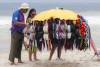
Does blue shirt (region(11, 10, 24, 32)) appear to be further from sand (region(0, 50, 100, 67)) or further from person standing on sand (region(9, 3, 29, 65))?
sand (region(0, 50, 100, 67))

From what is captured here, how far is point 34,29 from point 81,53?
6.36 feet

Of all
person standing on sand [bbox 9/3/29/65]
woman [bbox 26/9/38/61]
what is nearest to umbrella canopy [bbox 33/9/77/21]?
woman [bbox 26/9/38/61]

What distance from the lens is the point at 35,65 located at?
39.2 feet

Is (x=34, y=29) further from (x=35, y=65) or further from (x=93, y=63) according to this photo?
(x=93, y=63)

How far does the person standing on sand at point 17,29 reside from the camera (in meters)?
12.0

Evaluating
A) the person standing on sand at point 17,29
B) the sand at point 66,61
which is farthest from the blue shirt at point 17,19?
the sand at point 66,61

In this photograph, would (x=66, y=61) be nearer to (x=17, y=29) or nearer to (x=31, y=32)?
(x=31, y=32)

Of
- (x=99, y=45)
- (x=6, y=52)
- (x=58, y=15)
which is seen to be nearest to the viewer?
(x=58, y=15)

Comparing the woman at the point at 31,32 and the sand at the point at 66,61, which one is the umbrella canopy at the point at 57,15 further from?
the sand at the point at 66,61

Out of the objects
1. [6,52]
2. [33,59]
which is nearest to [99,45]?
[6,52]

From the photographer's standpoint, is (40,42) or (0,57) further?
(0,57)

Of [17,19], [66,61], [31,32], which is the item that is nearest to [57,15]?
[31,32]

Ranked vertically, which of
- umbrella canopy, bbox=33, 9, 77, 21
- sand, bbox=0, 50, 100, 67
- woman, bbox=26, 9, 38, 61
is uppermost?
umbrella canopy, bbox=33, 9, 77, 21

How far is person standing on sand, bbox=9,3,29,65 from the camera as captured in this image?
1197cm
